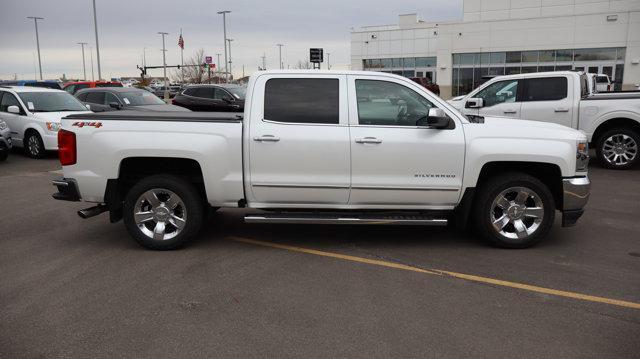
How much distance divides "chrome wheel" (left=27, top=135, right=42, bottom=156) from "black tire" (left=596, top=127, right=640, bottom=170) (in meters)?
12.8

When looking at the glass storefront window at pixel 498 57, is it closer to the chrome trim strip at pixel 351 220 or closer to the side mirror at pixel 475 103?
the side mirror at pixel 475 103

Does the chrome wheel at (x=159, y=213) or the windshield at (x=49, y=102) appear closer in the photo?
the chrome wheel at (x=159, y=213)

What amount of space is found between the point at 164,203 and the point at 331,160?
6.07 feet

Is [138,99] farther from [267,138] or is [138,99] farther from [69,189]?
[267,138]

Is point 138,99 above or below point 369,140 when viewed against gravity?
above

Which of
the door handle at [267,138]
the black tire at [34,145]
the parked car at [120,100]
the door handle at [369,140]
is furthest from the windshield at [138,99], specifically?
the door handle at [369,140]

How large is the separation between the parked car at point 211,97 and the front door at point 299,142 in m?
14.0

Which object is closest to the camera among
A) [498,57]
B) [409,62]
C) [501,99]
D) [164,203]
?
[164,203]

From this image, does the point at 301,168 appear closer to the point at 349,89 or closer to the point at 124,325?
the point at 349,89

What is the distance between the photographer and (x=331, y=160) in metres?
5.72

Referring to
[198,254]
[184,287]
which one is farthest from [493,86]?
[184,287]

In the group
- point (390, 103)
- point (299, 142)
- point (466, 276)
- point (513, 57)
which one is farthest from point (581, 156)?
point (513, 57)

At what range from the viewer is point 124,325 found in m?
4.18

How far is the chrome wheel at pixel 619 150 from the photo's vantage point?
11.2 m
